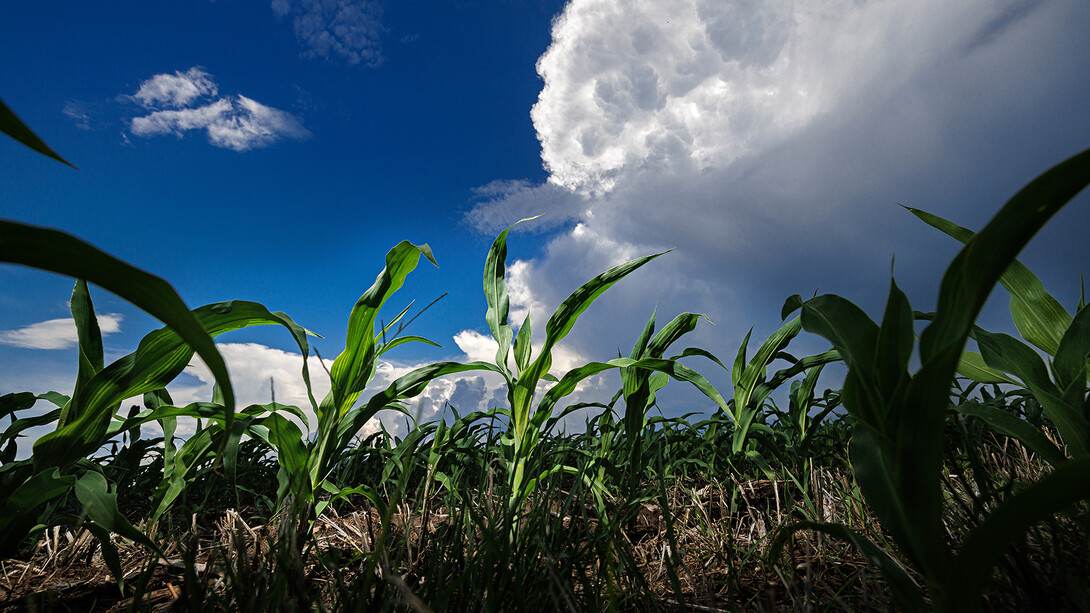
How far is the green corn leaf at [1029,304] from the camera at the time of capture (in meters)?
1.23

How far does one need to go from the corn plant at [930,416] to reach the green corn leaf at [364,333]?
4.10 feet

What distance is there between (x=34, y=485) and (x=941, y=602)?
159 cm

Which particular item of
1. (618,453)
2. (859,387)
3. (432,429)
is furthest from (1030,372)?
(432,429)

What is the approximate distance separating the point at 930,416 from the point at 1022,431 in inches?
23.2

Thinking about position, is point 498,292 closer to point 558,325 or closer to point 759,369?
point 558,325

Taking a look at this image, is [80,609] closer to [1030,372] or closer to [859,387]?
[859,387]

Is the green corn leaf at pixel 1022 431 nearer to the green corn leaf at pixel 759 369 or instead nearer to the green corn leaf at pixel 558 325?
the green corn leaf at pixel 558 325

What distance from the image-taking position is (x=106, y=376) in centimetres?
117

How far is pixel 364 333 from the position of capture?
164 centimetres

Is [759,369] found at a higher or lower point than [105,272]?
higher

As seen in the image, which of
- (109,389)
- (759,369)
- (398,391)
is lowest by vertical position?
(109,389)

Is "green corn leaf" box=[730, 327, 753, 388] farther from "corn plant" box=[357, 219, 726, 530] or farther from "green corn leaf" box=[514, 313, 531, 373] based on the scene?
"green corn leaf" box=[514, 313, 531, 373]

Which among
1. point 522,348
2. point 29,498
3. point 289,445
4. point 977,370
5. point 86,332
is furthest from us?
point 522,348

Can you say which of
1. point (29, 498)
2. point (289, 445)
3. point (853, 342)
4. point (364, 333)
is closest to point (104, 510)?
point (29, 498)
